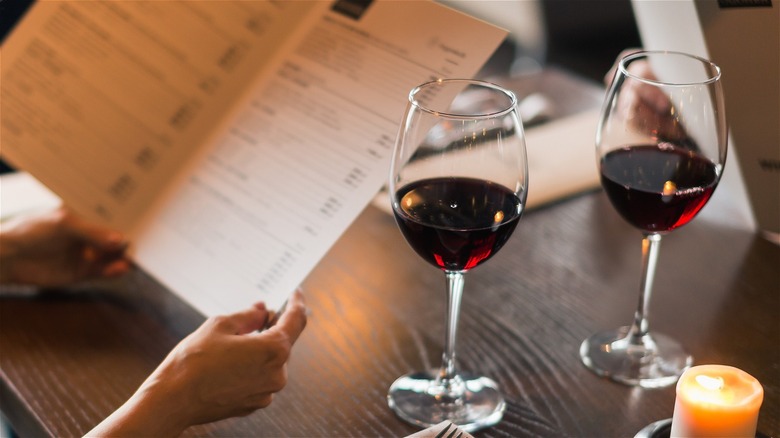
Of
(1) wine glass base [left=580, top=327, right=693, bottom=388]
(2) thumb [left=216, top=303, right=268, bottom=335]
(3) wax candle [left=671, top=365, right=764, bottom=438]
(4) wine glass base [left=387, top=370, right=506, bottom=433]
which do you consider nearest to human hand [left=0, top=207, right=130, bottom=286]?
(2) thumb [left=216, top=303, right=268, bottom=335]

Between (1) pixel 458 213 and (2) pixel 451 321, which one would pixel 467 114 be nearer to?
(1) pixel 458 213

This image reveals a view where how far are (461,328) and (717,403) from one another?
0.34 m

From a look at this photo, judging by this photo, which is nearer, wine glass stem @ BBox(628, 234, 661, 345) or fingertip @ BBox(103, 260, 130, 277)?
wine glass stem @ BBox(628, 234, 661, 345)

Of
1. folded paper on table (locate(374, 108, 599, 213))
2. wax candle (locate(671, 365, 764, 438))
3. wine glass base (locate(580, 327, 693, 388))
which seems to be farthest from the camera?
folded paper on table (locate(374, 108, 599, 213))

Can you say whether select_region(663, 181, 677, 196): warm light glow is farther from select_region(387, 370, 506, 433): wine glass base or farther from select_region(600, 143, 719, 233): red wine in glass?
select_region(387, 370, 506, 433): wine glass base

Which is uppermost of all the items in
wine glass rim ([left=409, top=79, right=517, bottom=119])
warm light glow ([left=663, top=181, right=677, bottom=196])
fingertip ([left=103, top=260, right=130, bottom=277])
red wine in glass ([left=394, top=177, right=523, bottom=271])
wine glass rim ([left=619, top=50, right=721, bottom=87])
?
wine glass rim ([left=409, top=79, right=517, bottom=119])

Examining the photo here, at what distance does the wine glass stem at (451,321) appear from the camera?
2.69ft

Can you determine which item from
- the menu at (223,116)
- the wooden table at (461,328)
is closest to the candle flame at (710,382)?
the wooden table at (461,328)

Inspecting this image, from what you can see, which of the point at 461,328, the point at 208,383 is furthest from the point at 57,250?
the point at 461,328

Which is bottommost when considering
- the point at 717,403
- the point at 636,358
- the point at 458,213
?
the point at 636,358

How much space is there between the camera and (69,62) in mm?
1132

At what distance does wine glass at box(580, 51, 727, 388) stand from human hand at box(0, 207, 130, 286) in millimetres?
561

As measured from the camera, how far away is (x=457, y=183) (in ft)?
2.52

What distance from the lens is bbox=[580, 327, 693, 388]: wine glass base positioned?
0.87 meters
